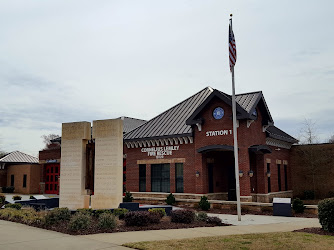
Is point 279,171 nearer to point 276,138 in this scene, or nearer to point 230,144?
point 276,138

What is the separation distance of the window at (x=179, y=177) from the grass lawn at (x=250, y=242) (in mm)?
15662

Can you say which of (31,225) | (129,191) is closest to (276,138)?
(129,191)

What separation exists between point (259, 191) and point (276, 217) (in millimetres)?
7665

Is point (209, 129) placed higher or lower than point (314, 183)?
higher

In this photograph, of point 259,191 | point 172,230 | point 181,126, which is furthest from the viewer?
point 181,126

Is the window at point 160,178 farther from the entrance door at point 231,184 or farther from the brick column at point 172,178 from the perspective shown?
the entrance door at point 231,184

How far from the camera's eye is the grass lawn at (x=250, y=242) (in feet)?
35.3

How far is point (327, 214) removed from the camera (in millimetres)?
14094

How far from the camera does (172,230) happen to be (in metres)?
14.3

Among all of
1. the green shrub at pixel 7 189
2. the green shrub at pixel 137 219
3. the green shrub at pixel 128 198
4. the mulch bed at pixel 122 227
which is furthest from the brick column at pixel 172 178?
the green shrub at pixel 7 189

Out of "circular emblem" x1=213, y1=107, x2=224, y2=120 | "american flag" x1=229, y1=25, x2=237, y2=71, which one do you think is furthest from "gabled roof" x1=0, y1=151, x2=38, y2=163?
"american flag" x1=229, y1=25, x2=237, y2=71

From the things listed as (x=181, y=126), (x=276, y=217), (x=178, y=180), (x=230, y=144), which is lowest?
(x=276, y=217)

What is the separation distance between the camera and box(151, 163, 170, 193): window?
29.7m

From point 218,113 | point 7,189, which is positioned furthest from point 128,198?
point 7,189
